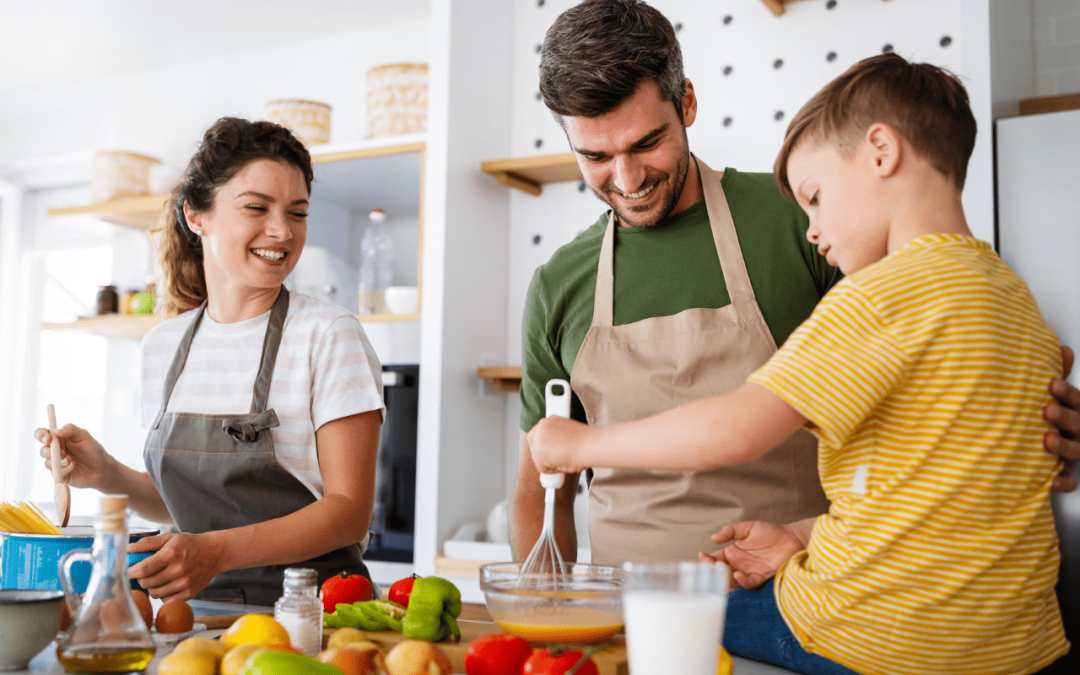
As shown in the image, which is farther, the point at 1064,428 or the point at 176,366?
the point at 176,366

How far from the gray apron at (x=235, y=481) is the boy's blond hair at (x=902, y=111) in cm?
96

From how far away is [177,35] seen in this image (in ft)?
11.9

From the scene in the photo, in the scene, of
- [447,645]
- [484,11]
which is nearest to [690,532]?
[447,645]

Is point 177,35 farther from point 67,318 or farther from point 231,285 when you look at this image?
point 231,285

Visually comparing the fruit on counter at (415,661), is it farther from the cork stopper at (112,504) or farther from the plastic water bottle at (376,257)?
the plastic water bottle at (376,257)

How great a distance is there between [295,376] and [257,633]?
0.72m

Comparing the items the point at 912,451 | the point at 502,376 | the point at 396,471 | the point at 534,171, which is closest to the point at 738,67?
the point at 534,171

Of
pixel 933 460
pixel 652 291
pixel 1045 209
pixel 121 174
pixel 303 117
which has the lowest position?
pixel 933 460

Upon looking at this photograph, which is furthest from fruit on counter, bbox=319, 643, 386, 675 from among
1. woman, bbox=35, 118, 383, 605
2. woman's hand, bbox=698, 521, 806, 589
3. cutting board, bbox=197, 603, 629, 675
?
woman, bbox=35, 118, 383, 605

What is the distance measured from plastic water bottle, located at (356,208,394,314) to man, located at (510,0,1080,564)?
1.72 meters

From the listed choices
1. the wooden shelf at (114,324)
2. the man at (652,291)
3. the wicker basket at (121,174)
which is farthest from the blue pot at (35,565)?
the wicker basket at (121,174)

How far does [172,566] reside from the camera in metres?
1.08

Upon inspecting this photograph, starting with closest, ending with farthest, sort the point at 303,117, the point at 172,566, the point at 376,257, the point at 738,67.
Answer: the point at 172,566
the point at 738,67
the point at 303,117
the point at 376,257

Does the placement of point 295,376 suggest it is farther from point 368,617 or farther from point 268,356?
point 368,617
